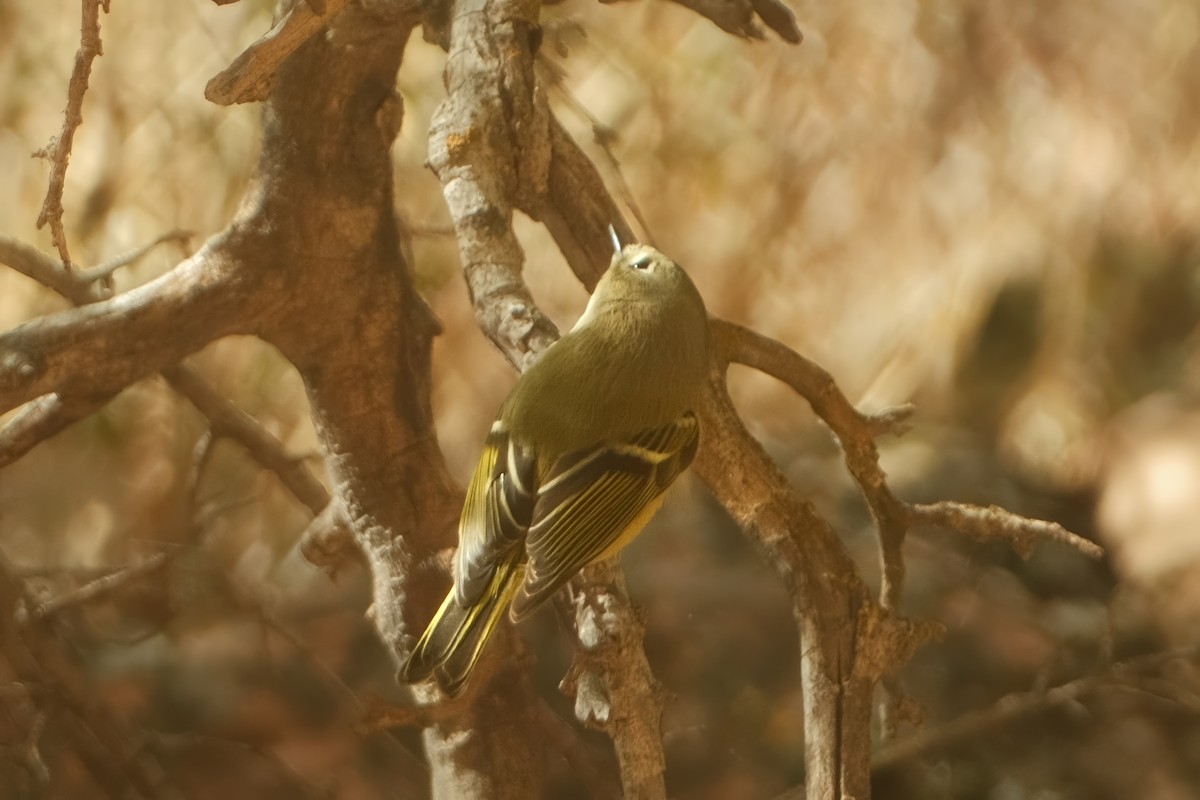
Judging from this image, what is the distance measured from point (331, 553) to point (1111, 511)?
1.38 m

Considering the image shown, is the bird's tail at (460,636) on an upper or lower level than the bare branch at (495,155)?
lower

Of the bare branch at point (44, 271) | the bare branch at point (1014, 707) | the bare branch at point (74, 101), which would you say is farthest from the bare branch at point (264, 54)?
the bare branch at point (1014, 707)

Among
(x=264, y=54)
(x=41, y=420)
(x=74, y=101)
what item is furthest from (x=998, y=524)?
(x=41, y=420)

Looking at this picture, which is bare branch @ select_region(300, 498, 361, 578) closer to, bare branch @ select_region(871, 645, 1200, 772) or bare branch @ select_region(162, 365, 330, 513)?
bare branch @ select_region(162, 365, 330, 513)

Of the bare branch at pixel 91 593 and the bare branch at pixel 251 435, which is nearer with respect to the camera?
the bare branch at pixel 91 593

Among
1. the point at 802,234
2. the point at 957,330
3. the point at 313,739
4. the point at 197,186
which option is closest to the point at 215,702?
the point at 313,739

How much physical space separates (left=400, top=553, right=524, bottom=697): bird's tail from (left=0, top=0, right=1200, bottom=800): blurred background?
76 centimetres

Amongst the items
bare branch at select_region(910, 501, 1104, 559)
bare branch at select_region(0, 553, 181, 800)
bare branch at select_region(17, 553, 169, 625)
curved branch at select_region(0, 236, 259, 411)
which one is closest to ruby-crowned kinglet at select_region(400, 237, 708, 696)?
bare branch at select_region(910, 501, 1104, 559)

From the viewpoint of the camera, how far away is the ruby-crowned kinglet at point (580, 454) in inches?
43.4

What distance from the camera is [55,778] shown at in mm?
1755

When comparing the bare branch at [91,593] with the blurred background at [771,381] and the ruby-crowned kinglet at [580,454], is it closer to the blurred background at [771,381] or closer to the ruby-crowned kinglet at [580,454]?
the blurred background at [771,381]

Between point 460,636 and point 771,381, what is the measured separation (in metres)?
1.19

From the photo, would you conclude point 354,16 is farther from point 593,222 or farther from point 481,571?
point 481,571

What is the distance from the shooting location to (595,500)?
1175mm
